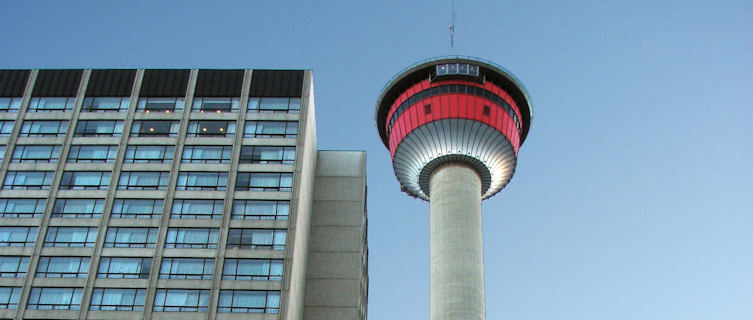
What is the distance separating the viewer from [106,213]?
63625 millimetres

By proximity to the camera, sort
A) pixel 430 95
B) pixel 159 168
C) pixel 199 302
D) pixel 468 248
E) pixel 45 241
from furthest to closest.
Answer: pixel 430 95, pixel 468 248, pixel 159 168, pixel 45 241, pixel 199 302

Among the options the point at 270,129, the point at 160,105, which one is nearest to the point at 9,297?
the point at 160,105

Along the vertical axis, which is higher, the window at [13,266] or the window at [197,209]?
the window at [197,209]

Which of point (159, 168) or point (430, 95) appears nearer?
point (159, 168)

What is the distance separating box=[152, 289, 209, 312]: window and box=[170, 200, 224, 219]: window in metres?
7.28

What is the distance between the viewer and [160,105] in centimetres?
7156

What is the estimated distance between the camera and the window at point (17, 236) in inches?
2463

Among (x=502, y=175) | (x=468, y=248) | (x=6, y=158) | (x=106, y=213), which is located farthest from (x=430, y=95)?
(x=6, y=158)

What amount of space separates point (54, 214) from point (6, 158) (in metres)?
9.04

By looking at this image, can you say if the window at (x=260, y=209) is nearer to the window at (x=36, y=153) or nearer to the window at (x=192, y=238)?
the window at (x=192, y=238)

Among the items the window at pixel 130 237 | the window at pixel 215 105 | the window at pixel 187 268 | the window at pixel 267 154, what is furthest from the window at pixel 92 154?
the window at pixel 187 268

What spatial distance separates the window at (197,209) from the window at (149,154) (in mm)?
5281

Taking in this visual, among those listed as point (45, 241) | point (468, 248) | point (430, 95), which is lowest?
point (45, 241)

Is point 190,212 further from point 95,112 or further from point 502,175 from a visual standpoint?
point 502,175
